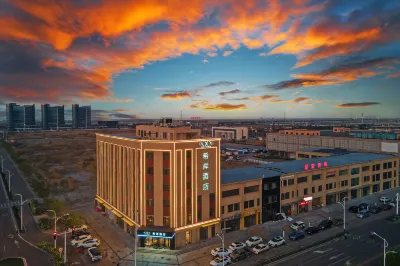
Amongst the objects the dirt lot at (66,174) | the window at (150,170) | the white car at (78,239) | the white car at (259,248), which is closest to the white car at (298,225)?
the white car at (259,248)

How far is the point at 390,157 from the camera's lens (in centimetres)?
8069

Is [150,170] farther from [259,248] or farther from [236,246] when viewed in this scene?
[259,248]

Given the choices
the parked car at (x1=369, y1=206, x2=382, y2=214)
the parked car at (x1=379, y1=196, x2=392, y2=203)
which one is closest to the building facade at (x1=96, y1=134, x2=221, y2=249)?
the parked car at (x1=369, y1=206, x2=382, y2=214)

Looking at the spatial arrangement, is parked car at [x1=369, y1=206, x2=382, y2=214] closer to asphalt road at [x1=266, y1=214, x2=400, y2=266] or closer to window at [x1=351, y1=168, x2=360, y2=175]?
asphalt road at [x1=266, y1=214, x2=400, y2=266]

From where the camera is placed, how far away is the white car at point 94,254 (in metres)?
41.8

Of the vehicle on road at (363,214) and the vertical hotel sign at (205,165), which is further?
the vehicle on road at (363,214)

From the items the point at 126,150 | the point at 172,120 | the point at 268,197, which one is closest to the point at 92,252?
the point at 126,150

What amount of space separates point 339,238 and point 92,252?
41.2 meters

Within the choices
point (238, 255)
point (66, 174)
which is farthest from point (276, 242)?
point (66, 174)

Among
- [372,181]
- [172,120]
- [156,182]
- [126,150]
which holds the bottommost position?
[372,181]

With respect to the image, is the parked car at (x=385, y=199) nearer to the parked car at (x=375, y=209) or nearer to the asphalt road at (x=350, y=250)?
the parked car at (x=375, y=209)

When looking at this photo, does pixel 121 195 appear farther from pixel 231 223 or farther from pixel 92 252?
pixel 231 223

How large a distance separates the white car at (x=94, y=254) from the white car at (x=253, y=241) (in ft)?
76.5

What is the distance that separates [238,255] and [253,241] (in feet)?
18.1
